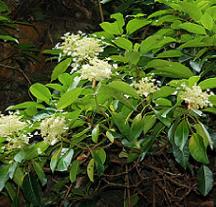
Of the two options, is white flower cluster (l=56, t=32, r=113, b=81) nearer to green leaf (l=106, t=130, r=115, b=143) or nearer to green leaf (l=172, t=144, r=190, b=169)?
green leaf (l=106, t=130, r=115, b=143)

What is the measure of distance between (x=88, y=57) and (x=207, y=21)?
1.01ft

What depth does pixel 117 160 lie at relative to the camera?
1.50 m

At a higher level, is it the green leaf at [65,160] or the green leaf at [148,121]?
the green leaf at [148,121]

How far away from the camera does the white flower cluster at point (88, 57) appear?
1.05 metres

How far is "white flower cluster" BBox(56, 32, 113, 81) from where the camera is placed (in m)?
1.05

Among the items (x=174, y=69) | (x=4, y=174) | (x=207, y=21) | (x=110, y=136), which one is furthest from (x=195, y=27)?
(x=4, y=174)

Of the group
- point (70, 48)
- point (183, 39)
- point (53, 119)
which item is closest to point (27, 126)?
point (53, 119)

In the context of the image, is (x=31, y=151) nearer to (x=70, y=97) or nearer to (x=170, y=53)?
(x=70, y=97)

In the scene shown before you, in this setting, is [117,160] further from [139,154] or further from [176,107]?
[176,107]

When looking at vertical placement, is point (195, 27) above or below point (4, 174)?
above

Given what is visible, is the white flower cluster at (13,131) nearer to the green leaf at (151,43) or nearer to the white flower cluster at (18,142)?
the white flower cluster at (18,142)

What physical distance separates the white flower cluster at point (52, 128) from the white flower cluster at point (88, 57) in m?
0.12

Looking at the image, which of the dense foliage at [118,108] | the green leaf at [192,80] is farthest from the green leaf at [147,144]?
the green leaf at [192,80]

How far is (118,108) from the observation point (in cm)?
114
